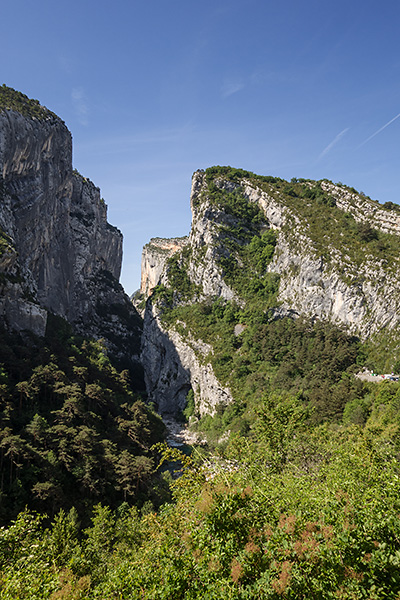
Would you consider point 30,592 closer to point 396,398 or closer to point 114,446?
point 114,446

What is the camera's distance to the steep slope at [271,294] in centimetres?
4866

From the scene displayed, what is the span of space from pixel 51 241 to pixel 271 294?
5705cm

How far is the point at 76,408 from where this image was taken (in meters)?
33.2

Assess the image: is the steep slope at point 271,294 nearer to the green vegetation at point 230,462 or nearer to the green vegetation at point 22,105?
the green vegetation at point 230,462

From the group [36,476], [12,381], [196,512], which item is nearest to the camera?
[196,512]

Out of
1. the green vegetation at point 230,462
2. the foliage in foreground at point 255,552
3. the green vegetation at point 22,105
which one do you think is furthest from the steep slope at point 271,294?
the green vegetation at point 22,105

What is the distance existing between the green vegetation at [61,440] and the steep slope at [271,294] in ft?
72.9

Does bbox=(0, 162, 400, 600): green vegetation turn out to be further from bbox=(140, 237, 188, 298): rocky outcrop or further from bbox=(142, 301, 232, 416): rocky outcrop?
bbox=(140, 237, 188, 298): rocky outcrop

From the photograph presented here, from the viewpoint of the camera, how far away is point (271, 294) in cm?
6881

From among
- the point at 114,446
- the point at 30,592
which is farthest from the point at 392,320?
the point at 30,592

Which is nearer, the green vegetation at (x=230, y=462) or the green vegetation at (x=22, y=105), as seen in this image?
the green vegetation at (x=230, y=462)

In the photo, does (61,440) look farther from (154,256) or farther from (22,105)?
(154,256)

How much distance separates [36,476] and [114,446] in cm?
819

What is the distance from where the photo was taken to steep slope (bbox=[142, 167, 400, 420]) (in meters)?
48.7
